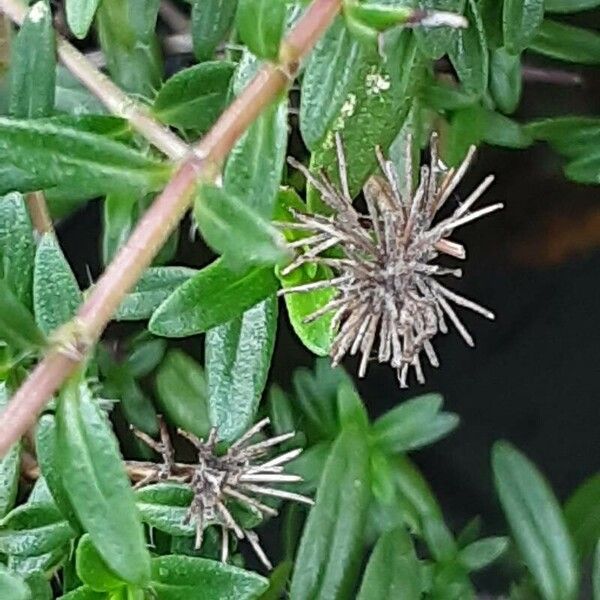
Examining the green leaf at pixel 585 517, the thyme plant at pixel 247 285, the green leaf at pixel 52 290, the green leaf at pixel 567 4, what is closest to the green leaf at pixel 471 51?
the thyme plant at pixel 247 285

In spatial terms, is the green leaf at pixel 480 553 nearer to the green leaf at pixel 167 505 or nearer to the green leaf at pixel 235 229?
the green leaf at pixel 167 505

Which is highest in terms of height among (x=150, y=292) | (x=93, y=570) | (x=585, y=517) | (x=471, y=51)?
(x=471, y=51)

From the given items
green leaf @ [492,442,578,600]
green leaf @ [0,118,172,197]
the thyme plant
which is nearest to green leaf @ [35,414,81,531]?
the thyme plant

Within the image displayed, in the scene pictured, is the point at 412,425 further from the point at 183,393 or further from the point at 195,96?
the point at 195,96

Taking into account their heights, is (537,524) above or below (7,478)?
below

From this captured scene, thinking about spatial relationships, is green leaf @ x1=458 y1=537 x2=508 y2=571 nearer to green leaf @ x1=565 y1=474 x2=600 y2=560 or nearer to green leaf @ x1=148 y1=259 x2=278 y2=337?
green leaf @ x1=565 y1=474 x2=600 y2=560

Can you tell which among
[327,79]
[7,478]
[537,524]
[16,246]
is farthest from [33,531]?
[537,524]

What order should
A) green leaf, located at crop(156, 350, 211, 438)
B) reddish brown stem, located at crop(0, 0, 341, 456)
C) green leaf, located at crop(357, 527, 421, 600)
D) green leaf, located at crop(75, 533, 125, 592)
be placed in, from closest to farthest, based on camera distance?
reddish brown stem, located at crop(0, 0, 341, 456) < green leaf, located at crop(75, 533, 125, 592) < green leaf, located at crop(357, 527, 421, 600) < green leaf, located at crop(156, 350, 211, 438)
